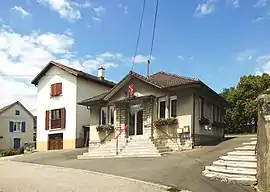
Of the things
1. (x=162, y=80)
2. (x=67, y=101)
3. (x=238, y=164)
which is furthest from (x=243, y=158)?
(x=67, y=101)

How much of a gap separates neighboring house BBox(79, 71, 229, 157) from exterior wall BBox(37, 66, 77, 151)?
4.98 meters

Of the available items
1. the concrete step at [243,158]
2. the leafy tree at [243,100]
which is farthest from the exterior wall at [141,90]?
the leafy tree at [243,100]

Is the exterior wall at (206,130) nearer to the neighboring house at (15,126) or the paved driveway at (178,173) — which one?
the paved driveway at (178,173)

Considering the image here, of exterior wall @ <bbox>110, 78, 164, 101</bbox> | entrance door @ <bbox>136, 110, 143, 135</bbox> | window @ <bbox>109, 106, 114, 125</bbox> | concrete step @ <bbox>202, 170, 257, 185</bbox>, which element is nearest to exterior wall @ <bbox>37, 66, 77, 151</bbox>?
window @ <bbox>109, 106, 114, 125</bbox>

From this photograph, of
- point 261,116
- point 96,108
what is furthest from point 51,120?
point 261,116

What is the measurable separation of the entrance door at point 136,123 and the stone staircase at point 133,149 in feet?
2.67

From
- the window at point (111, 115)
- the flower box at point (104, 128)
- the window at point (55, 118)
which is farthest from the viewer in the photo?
the window at point (55, 118)

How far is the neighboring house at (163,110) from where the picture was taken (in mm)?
20797

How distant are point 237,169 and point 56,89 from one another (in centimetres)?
2463

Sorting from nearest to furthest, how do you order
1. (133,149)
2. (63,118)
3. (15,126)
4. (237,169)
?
(237,169)
(133,149)
(63,118)
(15,126)

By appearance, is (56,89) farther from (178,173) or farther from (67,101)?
(178,173)

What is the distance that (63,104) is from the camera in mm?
31812

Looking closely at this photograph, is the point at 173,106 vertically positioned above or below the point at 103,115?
above

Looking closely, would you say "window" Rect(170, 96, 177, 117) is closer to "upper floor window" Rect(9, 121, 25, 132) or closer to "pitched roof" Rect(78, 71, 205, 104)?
"pitched roof" Rect(78, 71, 205, 104)
